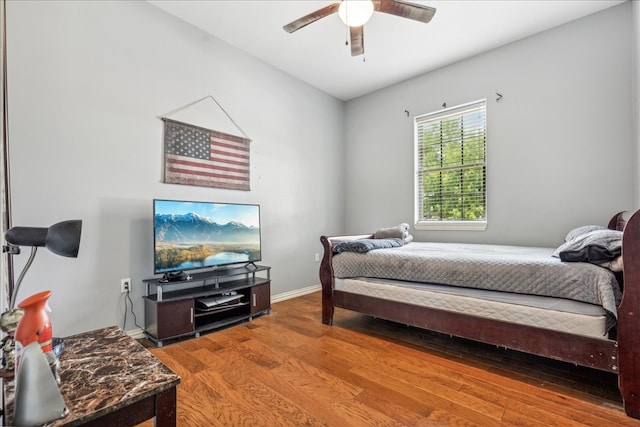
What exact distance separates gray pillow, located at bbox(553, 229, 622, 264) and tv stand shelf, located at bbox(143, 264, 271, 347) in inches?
96.8

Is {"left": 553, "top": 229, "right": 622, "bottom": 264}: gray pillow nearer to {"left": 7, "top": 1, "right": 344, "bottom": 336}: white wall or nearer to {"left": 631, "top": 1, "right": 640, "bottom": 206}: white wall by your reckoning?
{"left": 631, "top": 1, "right": 640, "bottom": 206}: white wall

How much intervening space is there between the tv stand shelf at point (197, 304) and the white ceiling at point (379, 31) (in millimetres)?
2421

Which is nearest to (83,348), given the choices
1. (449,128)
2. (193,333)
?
(193,333)

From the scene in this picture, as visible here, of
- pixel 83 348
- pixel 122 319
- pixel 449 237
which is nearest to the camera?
pixel 83 348

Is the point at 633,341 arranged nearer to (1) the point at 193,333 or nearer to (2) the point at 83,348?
(2) the point at 83,348

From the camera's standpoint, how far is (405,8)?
2111 millimetres

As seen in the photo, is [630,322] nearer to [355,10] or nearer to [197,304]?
[355,10]

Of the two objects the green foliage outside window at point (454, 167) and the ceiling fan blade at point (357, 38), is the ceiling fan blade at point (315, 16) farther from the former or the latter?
the green foliage outside window at point (454, 167)

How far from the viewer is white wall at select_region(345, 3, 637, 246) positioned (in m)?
2.71

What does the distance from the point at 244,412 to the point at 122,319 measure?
61.3 inches

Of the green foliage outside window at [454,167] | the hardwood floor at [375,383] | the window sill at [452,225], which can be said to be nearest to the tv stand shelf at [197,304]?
the hardwood floor at [375,383]

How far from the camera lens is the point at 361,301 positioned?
258cm

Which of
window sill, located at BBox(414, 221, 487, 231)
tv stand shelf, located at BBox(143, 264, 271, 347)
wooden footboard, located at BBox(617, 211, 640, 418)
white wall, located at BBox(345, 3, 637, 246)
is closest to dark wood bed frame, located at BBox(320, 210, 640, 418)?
wooden footboard, located at BBox(617, 211, 640, 418)

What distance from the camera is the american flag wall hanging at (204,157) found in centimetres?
278
